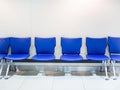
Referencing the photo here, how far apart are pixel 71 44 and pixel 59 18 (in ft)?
2.23

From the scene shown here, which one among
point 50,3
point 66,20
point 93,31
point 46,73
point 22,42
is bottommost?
point 46,73

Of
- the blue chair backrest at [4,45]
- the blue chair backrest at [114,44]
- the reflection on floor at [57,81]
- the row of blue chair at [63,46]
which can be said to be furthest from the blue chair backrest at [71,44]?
the blue chair backrest at [4,45]

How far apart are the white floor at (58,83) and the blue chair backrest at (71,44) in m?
0.64

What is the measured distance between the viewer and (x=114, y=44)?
4.17m

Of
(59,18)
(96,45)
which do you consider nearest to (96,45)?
(96,45)

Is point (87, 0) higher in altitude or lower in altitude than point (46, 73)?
higher

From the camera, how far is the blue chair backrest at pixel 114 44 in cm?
418

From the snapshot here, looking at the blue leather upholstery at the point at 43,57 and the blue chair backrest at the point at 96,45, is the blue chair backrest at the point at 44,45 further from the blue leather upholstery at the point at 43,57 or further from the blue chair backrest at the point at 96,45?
the blue chair backrest at the point at 96,45

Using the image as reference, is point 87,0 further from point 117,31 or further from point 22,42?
point 22,42

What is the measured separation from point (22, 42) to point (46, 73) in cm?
93

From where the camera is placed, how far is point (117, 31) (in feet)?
14.0

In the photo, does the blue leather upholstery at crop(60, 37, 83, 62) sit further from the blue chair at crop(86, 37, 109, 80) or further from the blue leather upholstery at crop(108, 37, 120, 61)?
the blue leather upholstery at crop(108, 37, 120, 61)

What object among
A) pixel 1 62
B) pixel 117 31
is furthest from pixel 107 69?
pixel 1 62

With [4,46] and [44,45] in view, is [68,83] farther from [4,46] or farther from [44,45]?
[4,46]
